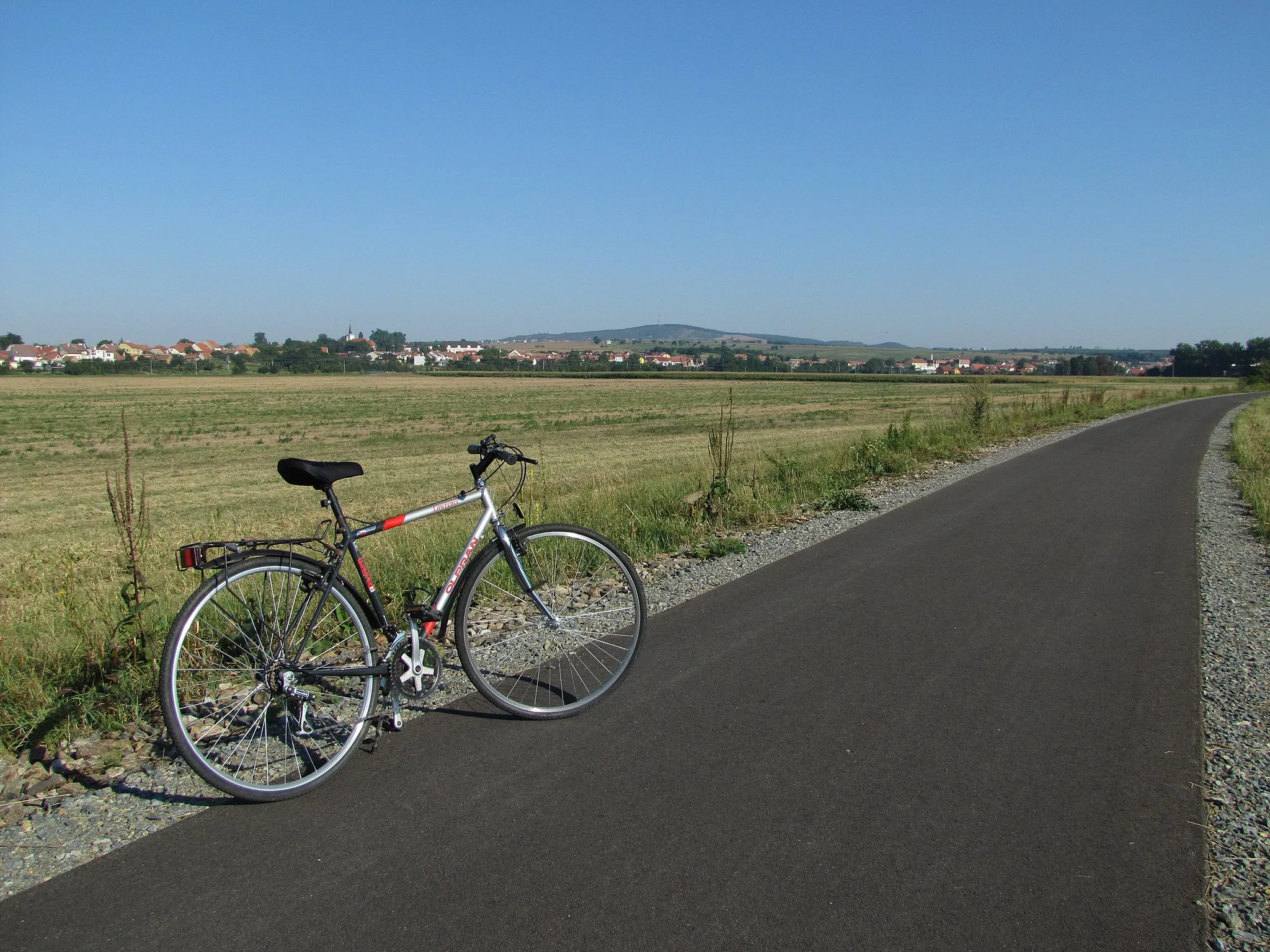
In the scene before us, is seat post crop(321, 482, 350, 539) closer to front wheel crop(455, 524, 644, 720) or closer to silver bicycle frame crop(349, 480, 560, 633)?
silver bicycle frame crop(349, 480, 560, 633)

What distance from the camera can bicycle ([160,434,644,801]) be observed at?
3.55 meters

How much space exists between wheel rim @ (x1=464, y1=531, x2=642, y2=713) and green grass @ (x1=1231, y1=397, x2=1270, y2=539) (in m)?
8.16

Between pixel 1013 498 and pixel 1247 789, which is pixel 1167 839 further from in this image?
pixel 1013 498

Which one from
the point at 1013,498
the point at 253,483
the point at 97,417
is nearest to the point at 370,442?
the point at 253,483

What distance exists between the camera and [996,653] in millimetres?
5355

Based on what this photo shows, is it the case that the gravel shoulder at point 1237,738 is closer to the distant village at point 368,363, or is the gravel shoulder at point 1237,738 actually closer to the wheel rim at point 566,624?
the wheel rim at point 566,624

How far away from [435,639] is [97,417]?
176ft

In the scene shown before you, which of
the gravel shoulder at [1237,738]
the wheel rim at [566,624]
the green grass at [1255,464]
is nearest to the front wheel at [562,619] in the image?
the wheel rim at [566,624]

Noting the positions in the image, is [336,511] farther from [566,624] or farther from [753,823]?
[753,823]

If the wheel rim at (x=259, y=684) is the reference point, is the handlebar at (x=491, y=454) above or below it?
above

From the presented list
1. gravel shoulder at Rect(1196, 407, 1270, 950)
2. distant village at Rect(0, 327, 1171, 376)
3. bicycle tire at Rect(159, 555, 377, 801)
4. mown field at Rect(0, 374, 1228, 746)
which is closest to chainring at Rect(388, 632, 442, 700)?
bicycle tire at Rect(159, 555, 377, 801)

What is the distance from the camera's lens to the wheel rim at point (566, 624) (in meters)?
4.41

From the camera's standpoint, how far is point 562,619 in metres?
4.45

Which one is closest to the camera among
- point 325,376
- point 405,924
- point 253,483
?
point 405,924
